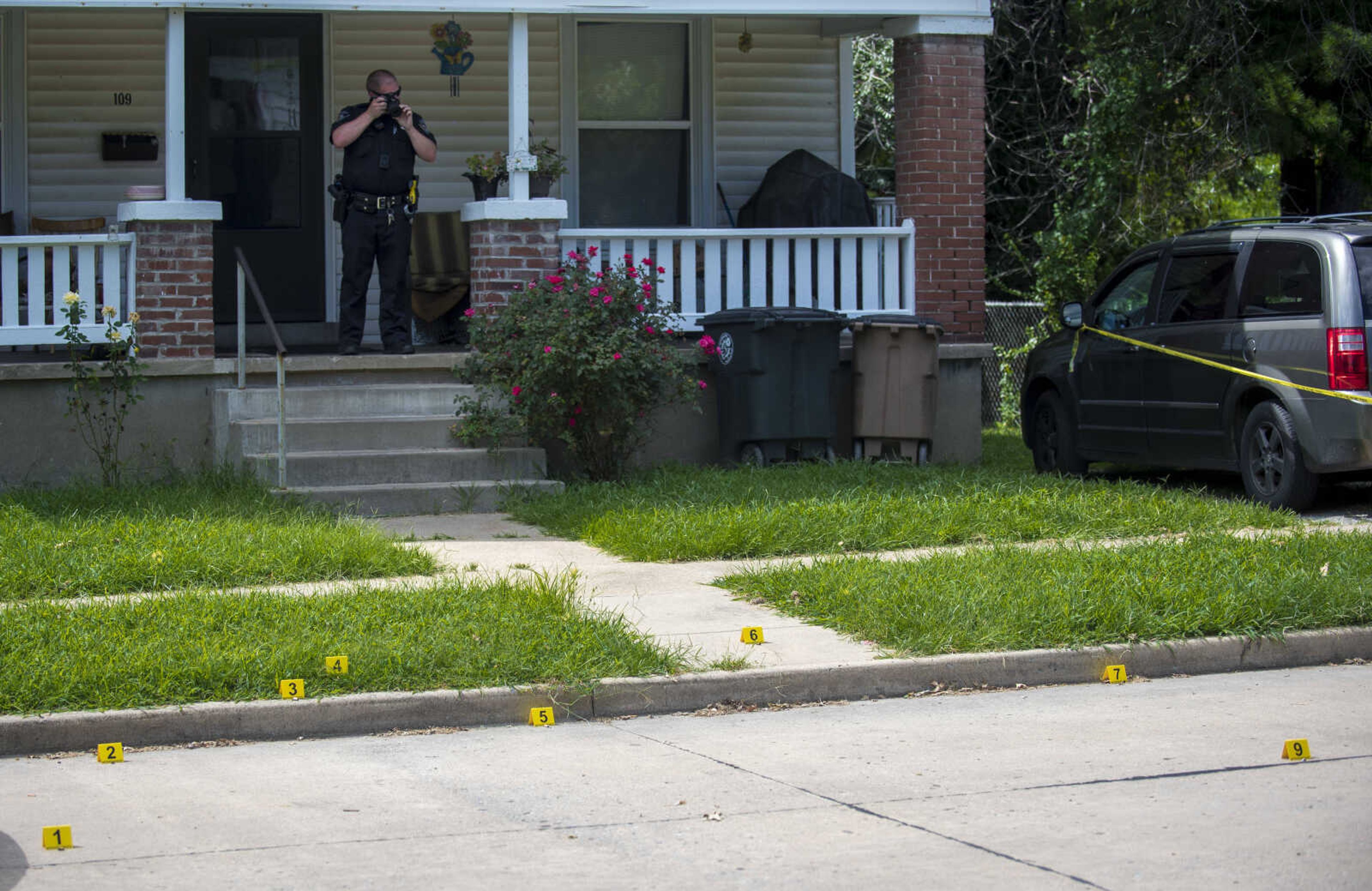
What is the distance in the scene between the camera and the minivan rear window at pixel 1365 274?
9.91 metres

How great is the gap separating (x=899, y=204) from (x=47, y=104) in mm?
6933

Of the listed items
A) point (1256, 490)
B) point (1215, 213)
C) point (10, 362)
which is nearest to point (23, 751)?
point (10, 362)

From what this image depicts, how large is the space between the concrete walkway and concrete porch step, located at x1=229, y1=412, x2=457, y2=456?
84 centimetres

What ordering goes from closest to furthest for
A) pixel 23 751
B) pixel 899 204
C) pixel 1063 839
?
1. pixel 1063 839
2. pixel 23 751
3. pixel 899 204

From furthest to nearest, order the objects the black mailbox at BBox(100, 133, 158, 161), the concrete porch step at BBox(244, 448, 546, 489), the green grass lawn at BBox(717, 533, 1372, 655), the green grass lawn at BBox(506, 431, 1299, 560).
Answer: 1. the black mailbox at BBox(100, 133, 158, 161)
2. the concrete porch step at BBox(244, 448, 546, 489)
3. the green grass lawn at BBox(506, 431, 1299, 560)
4. the green grass lawn at BBox(717, 533, 1372, 655)

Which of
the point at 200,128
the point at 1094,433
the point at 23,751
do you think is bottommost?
the point at 23,751

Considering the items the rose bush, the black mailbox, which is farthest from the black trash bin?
the black mailbox

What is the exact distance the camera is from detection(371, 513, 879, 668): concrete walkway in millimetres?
7152

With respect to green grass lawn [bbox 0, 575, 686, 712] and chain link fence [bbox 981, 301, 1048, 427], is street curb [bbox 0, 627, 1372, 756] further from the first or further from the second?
chain link fence [bbox 981, 301, 1048, 427]

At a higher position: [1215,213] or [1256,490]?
[1215,213]

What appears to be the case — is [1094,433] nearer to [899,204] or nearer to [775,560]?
[899,204]

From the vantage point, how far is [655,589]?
8484mm

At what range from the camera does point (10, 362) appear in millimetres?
11469

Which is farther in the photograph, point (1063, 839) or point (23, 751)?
point (23, 751)
